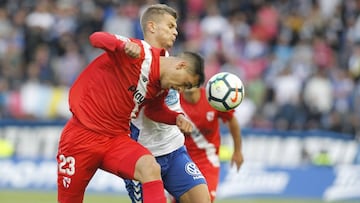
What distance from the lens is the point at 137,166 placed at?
9023mm

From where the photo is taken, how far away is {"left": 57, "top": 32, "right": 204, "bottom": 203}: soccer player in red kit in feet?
30.1

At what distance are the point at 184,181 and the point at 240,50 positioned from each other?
1345cm

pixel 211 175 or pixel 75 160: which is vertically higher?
pixel 75 160

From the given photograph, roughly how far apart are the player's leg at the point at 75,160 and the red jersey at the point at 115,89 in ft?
0.42

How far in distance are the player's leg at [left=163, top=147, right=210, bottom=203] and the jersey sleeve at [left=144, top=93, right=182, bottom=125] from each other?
503 millimetres

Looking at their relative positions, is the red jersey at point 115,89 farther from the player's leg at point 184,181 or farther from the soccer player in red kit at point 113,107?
the player's leg at point 184,181

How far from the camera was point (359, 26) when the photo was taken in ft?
77.0

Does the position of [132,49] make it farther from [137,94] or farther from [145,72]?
[137,94]

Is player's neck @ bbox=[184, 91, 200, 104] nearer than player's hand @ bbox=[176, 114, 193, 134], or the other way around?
player's hand @ bbox=[176, 114, 193, 134]

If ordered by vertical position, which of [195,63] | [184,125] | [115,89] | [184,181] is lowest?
[184,181]

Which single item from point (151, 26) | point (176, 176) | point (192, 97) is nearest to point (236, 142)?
point (192, 97)

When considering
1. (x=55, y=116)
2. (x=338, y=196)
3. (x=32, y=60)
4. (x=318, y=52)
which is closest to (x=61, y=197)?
(x=338, y=196)

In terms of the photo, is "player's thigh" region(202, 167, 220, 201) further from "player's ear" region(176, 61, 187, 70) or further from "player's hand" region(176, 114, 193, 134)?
"player's ear" region(176, 61, 187, 70)

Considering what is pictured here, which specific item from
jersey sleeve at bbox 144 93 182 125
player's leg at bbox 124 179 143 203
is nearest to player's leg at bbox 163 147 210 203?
player's leg at bbox 124 179 143 203
